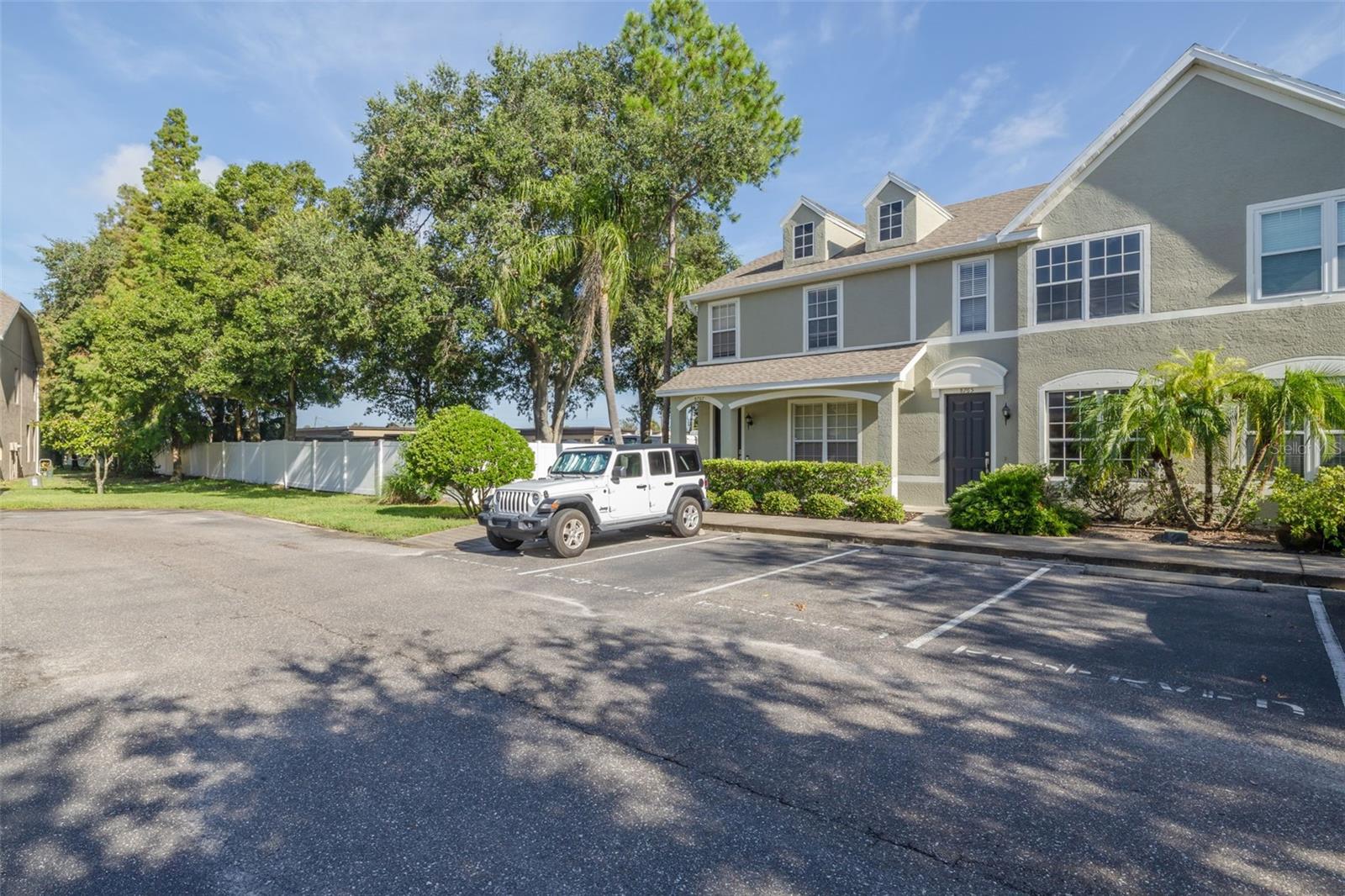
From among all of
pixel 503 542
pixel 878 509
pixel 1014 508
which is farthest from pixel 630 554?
pixel 1014 508

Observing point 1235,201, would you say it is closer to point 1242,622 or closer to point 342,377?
point 1242,622

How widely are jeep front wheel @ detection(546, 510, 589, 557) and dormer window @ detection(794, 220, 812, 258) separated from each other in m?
11.9

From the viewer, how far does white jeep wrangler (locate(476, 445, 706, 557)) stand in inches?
447

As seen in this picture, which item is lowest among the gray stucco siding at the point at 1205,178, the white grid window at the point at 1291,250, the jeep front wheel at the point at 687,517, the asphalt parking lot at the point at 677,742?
the asphalt parking lot at the point at 677,742

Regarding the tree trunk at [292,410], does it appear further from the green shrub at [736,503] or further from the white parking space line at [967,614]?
the white parking space line at [967,614]

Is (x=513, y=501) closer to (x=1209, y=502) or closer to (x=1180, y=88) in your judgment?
(x=1209, y=502)

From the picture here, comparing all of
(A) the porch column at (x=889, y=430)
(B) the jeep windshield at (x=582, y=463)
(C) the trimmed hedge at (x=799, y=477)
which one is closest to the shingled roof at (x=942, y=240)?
(A) the porch column at (x=889, y=430)

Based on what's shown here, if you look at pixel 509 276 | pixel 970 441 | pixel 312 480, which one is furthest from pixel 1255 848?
pixel 312 480

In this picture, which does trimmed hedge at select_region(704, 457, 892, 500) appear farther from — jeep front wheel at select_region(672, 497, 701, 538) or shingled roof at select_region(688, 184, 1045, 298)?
shingled roof at select_region(688, 184, 1045, 298)

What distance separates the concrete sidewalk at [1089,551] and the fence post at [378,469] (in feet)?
44.6

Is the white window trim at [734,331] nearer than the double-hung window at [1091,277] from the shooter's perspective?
No

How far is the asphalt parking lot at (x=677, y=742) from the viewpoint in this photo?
3.09 meters

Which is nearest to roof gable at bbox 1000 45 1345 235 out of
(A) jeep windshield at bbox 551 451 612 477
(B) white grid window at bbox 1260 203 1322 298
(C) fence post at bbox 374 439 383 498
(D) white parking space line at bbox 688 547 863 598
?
(B) white grid window at bbox 1260 203 1322 298

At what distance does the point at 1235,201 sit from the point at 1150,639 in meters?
10.6
